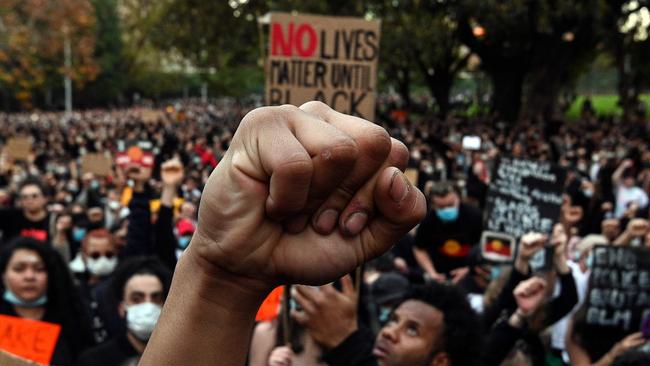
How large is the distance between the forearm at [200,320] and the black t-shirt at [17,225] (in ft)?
17.5

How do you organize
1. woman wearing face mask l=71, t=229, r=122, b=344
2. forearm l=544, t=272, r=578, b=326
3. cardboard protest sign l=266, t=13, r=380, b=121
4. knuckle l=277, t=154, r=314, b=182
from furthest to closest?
woman wearing face mask l=71, t=229, r=122, b=344 < cardboard protest sign l=266, t=13, r=380, b=121 < forearm l=544, t=272, r=578, b=326 < knuckle l=277, t=154, r=314, b=182

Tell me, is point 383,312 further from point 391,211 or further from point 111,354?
point 391,211

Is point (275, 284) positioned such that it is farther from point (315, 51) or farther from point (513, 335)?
point (315, 51)

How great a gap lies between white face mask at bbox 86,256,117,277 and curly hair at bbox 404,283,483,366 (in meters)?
2.58

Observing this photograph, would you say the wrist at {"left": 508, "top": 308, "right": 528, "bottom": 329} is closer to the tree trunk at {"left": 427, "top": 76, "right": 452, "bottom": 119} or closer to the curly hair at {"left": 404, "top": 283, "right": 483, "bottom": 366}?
the curly hair at {"left": 404, "top": 283, "right": 483, "bottom": 366}

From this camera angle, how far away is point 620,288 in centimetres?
402

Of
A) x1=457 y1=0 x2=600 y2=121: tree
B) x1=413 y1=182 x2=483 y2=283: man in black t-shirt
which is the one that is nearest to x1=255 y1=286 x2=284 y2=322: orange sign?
x1=413 y1=182 x2=483 y2=283: man in black t-shirt

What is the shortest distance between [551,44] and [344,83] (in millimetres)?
22240

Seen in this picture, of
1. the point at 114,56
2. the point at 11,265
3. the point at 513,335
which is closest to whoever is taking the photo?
the point at 513,335

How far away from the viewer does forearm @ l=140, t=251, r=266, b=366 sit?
1311 millimetres

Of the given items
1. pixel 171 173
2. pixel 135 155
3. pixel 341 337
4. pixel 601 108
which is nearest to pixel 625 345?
pixel 341 337

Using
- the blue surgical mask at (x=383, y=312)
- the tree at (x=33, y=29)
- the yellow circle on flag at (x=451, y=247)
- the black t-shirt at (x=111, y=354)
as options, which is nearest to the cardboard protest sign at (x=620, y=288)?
the blue surgical mask at (x=383, y=312)

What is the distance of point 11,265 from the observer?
382 centimetres

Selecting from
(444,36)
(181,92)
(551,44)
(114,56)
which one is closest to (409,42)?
(444,36)
